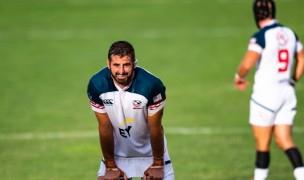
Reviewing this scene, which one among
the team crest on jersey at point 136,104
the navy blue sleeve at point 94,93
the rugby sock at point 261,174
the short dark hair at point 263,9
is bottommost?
the rugby sock at point 261,174

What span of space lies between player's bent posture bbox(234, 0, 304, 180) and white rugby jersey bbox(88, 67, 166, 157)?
83.1 inches

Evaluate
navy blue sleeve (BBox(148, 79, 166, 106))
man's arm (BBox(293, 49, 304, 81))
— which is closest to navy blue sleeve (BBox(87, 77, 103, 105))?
navy blue sleeve (BBox(148, 79, 166, 106))

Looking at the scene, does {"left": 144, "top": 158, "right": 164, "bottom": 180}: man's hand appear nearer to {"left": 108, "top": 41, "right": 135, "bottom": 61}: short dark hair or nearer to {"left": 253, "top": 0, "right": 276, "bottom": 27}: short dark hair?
{"left": 108, "top": 41, "right": 135, "bottom": 61}: short dark hair

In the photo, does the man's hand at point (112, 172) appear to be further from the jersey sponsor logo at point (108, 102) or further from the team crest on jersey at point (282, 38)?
the team crest on jersey at point (282, 38)

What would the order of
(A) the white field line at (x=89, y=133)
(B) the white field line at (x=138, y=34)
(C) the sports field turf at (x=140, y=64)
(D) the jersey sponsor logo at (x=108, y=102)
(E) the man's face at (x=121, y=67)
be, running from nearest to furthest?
(E) the man's face at (x=121, y=67) → (D) the jersey sponsor logo at (x=108, y=102) → (C) the sports field turf at (x=140, y=64) → (A) the white field line at (x=89, y=133) → (B) the white field line at (x=138, y=34)

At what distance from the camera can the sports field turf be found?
14.4 m

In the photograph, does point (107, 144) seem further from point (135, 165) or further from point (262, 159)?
point (262, 159)

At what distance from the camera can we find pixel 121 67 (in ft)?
29.5

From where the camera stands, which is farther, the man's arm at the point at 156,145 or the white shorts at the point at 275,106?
the white shorts at the point at 275,106

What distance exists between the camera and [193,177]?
13273mm

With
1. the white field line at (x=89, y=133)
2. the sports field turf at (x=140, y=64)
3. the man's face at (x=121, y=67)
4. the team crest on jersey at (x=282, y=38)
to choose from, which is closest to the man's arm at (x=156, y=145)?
the man's face at (x=121, y=67)

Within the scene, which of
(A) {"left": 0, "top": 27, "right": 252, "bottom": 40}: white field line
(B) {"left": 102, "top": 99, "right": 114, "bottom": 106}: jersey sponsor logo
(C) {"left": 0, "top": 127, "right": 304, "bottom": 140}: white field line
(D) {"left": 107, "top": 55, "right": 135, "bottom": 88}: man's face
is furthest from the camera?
(A) {"left": 0, "top": 27, "right": 252, "bottom": 40}: white field line

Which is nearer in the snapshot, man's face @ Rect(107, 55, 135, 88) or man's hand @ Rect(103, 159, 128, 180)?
man's face @ Rect(107, 55, 135, 88)

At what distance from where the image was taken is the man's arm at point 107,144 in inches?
367
